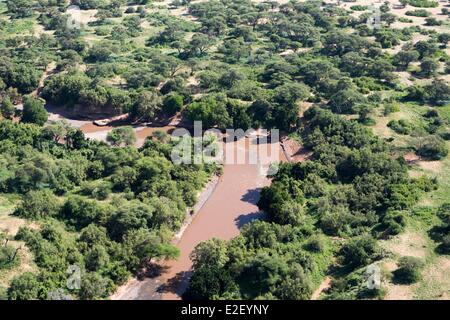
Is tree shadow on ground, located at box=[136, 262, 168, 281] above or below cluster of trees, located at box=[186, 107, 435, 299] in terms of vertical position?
below

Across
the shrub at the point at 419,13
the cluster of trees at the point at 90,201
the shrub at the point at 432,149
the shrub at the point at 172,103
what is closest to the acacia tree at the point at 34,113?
the cluster of trees at the point at 90,201

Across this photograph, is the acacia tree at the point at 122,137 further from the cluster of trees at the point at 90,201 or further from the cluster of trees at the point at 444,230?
the cluster of trees at the point at 444,230

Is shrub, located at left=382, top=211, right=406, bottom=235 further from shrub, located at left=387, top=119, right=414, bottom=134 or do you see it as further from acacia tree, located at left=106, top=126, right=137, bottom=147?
acacia tree, located at left=106, top=126, right=137, bottom=147

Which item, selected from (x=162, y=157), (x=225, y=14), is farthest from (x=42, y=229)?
(x=225, y=14)

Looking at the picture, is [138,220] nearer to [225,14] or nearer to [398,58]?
[398,58]

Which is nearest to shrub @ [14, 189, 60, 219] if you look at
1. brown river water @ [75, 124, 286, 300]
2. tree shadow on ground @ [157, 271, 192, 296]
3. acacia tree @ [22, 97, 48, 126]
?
brown river water @ [75, 124, 286, 300]
